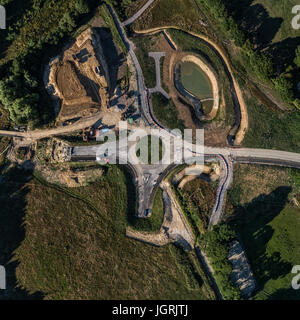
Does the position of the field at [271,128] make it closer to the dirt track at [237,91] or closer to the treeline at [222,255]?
the dirt track at [237,91]

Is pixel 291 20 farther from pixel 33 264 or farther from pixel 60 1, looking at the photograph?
pixel 33 264

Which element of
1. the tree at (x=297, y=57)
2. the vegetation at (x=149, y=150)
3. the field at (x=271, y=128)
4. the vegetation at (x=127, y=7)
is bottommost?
the vegetation at (x=149, y=150)

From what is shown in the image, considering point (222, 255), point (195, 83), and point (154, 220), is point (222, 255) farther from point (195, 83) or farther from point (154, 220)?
point (195, 83)

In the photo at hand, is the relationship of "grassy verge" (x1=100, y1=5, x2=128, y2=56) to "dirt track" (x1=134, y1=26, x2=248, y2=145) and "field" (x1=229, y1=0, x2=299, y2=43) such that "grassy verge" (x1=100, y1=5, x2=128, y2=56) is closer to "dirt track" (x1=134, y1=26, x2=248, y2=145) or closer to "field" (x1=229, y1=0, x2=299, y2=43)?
"dirt track" (x1=134, y1=26, x2=248, y2=145)

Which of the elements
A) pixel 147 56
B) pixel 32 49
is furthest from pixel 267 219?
pixel 32 49

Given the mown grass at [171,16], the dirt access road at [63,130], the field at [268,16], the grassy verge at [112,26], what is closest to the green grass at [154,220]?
the dirt access road at [63,130]

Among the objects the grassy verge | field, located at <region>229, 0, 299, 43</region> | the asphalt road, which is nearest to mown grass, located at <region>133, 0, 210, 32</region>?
the asphalt road
